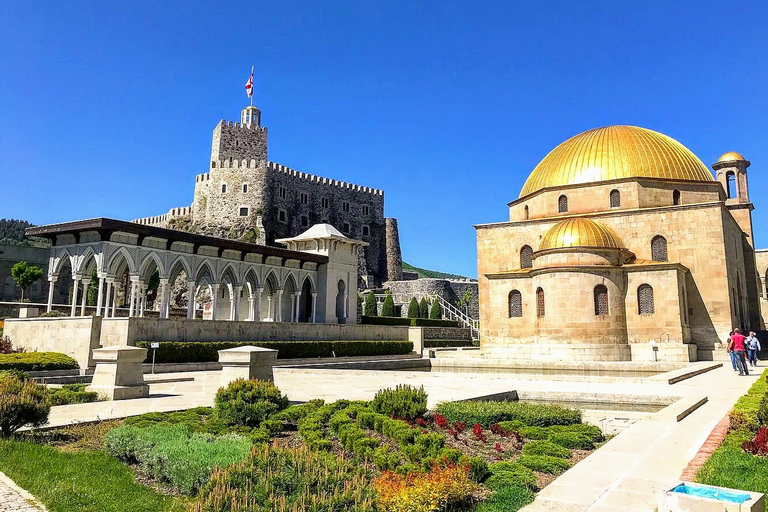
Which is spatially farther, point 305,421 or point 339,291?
point 339,291

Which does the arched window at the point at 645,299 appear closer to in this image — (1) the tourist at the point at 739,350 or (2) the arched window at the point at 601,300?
(2) the arched window at the point at 601,300

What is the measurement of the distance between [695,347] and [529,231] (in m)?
9.98

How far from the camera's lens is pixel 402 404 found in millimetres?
8062

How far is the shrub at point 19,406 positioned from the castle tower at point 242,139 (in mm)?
51070

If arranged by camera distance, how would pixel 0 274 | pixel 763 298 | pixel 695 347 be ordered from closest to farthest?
pixel 695 347 < pixel 0 274 < pixel 763 298

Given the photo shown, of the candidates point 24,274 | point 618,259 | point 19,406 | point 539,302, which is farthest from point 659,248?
point 24,274

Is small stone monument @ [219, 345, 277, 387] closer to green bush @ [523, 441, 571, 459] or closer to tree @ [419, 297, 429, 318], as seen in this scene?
green bush @ [523, 441, 571, 459]

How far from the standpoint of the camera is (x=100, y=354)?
11305 mm

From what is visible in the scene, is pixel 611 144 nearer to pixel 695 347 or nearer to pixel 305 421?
pixel 695 347

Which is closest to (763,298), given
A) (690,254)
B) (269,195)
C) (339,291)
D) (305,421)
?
(690,254)

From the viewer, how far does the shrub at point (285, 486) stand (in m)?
3.62

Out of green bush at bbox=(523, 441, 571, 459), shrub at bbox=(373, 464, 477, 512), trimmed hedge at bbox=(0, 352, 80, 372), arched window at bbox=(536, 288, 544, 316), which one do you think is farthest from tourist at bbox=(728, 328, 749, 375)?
trimmed hedge at bbox=(0, 352, 80, 372)

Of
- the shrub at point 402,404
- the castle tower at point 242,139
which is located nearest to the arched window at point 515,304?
the shrub at point 402,404

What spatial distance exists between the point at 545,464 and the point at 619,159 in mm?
26791
